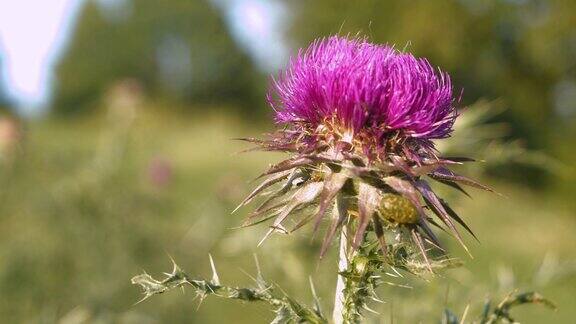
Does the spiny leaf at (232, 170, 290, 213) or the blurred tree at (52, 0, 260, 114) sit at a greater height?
the spiny leaf at (232, 170, 290, 213)

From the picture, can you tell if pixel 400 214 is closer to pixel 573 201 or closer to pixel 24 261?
pixel 24 261

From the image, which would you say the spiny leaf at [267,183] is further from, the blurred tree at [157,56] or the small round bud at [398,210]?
the blurred tree at [157,56]

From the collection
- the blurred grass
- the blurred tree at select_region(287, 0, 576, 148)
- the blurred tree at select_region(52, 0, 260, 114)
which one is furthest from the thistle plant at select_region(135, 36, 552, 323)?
the blurred tree at select_region(52, 0, 260, 114)

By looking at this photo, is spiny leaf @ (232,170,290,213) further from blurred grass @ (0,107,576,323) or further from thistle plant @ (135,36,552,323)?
blurred grass @ (0,107,576,323)

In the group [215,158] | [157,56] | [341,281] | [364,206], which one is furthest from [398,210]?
[157,56]

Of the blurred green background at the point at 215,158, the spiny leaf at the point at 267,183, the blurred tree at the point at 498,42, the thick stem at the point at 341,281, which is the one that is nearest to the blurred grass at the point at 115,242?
the blurred green background at the point at 215,158

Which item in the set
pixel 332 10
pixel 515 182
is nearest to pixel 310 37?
pixel 332 10
